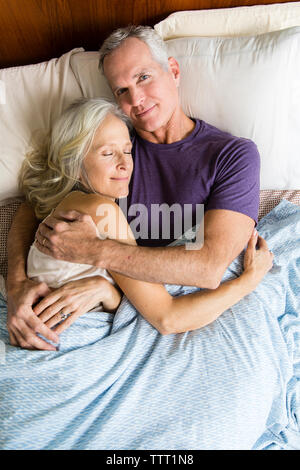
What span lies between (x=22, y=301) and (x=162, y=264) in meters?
0.40

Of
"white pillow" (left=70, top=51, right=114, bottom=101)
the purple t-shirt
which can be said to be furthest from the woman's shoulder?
"white pillow" (left=70, top=51, right=114, bottom=101)

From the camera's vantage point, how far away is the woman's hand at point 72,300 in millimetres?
994

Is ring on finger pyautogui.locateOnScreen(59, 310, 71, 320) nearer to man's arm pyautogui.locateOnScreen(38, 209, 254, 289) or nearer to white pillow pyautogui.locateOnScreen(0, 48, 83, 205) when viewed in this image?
man's arm pyautogui.locateOnScreen(38, 209, 254, 289)

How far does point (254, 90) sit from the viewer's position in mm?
1228

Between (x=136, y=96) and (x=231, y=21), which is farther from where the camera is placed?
(x=231, y=21)

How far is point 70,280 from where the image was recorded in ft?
3.48

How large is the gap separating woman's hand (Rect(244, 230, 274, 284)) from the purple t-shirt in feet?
0.30

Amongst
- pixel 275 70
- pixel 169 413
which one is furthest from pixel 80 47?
pixel 169 413

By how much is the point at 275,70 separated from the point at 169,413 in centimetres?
106

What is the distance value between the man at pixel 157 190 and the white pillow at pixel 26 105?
182mm

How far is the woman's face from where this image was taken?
3.66ft

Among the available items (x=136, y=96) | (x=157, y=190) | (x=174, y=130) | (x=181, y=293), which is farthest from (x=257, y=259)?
(x=136, y=96)

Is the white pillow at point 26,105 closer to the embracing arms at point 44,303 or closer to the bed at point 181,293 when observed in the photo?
the bed at point 181,293

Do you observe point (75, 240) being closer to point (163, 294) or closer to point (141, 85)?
point (163, 294)
